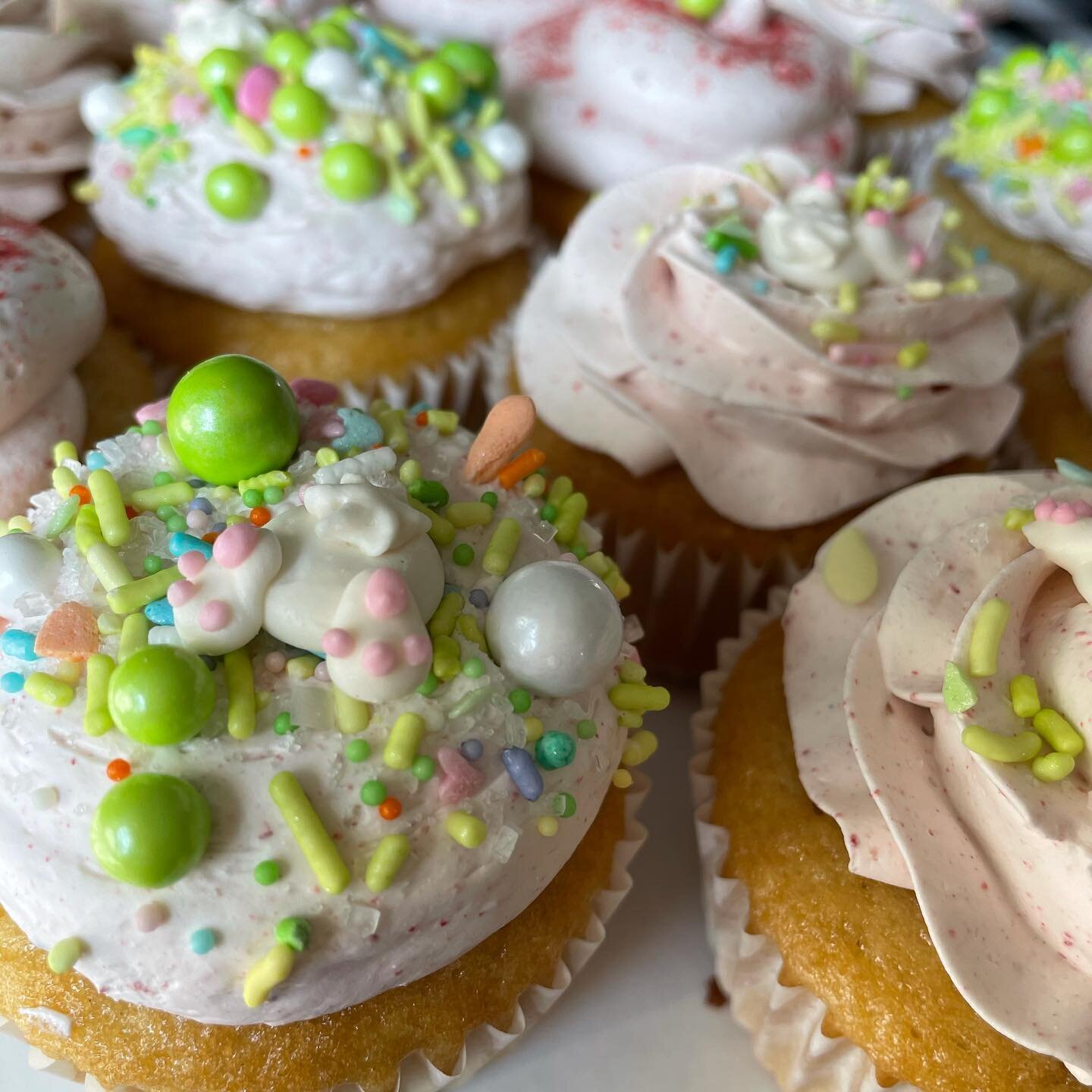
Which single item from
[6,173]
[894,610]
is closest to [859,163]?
[894,610]

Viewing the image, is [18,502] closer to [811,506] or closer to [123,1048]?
[123,1048]

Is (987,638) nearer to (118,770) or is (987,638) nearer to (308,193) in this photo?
(118,770)

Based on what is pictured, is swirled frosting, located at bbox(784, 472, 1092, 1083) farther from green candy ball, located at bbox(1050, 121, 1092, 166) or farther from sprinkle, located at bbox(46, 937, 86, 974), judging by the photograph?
green candy ball, located at bbox(1050, 121, 1092, 166)

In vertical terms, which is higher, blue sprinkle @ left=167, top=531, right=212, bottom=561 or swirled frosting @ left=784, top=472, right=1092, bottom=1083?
blue sprinkle @ left=167, top=531, right=212, bottom=561

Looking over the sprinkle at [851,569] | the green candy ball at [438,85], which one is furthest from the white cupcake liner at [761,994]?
the green candy ball at [438,85]

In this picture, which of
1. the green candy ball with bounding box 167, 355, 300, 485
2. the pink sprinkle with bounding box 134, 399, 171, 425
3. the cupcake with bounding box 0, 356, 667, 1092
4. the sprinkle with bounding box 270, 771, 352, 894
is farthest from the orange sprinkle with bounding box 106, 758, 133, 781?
the pink sprinkle with bounding box 134, 399, 171, 425
